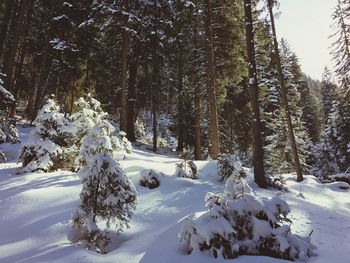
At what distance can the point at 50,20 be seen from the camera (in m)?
20.5

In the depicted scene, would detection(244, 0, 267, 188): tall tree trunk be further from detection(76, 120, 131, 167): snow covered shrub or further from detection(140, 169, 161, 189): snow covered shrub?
detection(76, 120, 131, 167): snow covered shrub

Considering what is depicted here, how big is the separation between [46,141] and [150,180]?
3536 mm

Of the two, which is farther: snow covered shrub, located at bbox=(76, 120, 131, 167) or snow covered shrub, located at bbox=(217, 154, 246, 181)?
snow covered shrub, located at bbox=(217, 154, 246, 181)

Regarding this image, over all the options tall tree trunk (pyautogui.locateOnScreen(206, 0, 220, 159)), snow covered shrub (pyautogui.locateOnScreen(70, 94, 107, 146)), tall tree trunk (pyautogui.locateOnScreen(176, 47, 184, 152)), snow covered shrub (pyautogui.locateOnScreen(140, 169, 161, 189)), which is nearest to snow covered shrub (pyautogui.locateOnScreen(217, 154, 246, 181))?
snow covered shrub (pyautogui.locateOnScreen(140, 169, 161, 189))

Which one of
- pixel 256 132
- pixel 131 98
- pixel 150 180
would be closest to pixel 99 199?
pixel 150 180

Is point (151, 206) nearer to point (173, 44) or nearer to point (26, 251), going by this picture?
point (26, 251)

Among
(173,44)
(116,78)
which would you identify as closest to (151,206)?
(173,44)

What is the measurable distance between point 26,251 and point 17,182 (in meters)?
3.76

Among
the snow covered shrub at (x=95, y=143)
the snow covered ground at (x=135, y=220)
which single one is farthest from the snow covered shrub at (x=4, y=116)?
the snow covered shrub at (x=95, y=143)

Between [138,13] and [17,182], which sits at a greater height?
[138,13]

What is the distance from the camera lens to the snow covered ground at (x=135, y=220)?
20.8 feet

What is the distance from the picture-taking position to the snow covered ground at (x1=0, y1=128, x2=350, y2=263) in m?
6.35

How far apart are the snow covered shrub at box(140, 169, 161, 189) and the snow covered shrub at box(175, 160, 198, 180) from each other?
126cm

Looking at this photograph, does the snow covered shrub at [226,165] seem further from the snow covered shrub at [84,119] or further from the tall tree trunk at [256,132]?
the snow covered shrub at [84,119]
